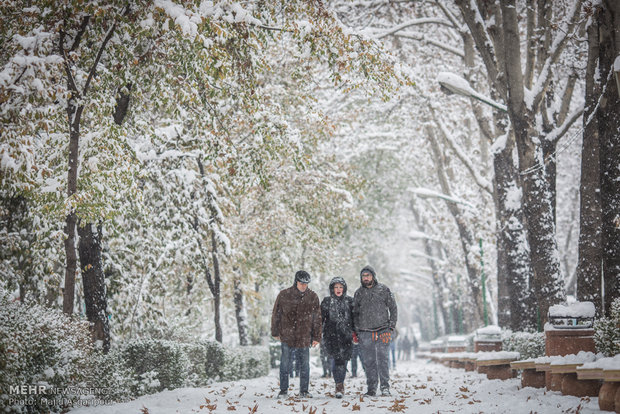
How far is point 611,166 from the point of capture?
27.8 feet

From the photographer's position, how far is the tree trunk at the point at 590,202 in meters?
10.3

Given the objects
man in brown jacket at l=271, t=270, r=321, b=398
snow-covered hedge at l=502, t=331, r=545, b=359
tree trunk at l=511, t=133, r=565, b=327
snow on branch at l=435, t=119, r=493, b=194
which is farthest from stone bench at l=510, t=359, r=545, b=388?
snow on branch at l=435, t=119, r=493, b=194

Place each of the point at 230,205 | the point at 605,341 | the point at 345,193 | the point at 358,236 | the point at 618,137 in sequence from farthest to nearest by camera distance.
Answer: the point at 358,236, the point at 345,193, the point at 230,205, the point at 618,137, the point at 605,341

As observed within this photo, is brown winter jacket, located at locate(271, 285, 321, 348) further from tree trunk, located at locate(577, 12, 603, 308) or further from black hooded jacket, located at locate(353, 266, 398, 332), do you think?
tree trunk, located at locate(577, 12, 603, 308)

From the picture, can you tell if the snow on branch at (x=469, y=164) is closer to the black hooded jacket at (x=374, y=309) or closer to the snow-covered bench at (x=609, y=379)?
A: the black hooded jacket at (x=374, y=309)

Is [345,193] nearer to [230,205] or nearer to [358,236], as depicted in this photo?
[230,205]

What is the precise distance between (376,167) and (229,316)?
11684 mm

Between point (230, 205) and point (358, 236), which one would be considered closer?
point (230, 205)

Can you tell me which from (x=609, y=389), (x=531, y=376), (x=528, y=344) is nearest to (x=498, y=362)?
(x=528, y=344)

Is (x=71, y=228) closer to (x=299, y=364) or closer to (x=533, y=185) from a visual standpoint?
(x=299, y=364)

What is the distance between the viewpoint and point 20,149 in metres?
7.72

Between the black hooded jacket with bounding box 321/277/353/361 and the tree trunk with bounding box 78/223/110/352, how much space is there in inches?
154

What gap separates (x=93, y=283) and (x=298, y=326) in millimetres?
3891

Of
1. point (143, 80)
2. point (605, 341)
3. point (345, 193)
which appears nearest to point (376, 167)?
point (345, 193)
